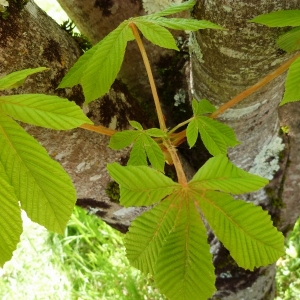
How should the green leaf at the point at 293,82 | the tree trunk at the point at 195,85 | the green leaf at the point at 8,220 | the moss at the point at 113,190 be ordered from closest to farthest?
the green leaf at the point at 8,220, the green leaf at the point at 293,82, the tree trunk at the point at 195,85, the moss at the point at 113,190

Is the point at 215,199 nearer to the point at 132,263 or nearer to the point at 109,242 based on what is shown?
the point at 132,263

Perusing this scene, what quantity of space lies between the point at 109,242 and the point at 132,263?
1.60 m

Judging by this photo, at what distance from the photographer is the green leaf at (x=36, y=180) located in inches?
18.8

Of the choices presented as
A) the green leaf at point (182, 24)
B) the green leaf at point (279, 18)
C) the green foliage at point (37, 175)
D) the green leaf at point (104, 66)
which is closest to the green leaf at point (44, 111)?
the green foliage at point (37, 175)

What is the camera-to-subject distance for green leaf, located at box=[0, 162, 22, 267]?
1.47 feet

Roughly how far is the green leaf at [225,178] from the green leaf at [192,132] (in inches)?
6.9

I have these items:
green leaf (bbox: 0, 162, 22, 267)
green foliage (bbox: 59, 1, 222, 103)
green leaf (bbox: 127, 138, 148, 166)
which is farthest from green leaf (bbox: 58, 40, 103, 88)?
green leaf (bbox: 0, 162, 22, 267)

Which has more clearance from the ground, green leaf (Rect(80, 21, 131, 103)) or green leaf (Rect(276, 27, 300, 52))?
green leaf (Rect(80, 21, 131, 103))

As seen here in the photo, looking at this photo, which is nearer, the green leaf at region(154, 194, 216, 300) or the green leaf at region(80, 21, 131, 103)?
the green leaf at region(154, 194, 216, 300)

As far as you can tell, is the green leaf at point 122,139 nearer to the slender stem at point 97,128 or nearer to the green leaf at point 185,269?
the slender stem at point 97,128

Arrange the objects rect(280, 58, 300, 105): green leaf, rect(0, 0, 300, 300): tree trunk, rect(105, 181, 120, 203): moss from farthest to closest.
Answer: rect(105, 181, 120, 203): moss, rect(0, 0, 300, 300): tree trunk, rect(280, 58, 300, 105): green leaf

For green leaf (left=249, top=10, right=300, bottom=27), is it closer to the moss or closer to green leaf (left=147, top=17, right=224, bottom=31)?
green leaf (left=147, top=17, right=224, bottom=31)

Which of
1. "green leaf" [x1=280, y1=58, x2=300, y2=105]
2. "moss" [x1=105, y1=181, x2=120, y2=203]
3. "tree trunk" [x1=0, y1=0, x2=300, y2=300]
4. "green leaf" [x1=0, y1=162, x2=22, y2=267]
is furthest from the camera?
"moss" [x1=105, y1=181, x2=120, y2=203]

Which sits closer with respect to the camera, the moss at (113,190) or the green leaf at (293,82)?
the green leaf at (293,82)
